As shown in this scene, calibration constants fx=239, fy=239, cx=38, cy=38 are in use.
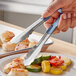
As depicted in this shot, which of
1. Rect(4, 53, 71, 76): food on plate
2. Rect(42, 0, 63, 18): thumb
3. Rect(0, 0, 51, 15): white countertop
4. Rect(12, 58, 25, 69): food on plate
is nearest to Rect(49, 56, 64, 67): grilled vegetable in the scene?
Rect(4, 53, 71, 76): food on plate

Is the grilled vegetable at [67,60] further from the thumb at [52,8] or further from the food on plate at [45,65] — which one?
the thumb at [52,8]

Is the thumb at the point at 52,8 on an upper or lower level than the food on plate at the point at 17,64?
upper

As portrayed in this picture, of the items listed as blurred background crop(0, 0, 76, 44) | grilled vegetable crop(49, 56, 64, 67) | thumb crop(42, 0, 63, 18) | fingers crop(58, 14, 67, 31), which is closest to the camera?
thumb crop(42, 0, 63, 18)

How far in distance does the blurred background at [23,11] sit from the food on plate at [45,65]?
1419 millimetres

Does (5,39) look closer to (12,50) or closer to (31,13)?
(12,50)

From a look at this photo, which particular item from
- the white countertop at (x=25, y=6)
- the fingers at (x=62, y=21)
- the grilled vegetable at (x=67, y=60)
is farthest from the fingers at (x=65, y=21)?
the white countertop at (x=25, y=6)

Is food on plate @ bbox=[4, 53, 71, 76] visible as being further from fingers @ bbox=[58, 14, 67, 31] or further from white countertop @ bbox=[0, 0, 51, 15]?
white countertop @ bbox=[0, 0, 51, 15]

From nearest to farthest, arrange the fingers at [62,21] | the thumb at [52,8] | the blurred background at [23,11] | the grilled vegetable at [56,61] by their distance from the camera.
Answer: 1. the thumb at [52,8]
2. the grilled vegetable at [56,61]
3. the fingers at [62,21]
4. the blurred background at [23,11]

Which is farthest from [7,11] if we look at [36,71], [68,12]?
[36,71]

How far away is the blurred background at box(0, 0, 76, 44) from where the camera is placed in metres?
2.79

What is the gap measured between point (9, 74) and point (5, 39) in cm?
54

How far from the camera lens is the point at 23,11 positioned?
2984 millimetres

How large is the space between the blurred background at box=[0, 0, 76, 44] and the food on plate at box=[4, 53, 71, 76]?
1419mm

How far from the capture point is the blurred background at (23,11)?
2792 millimetres
